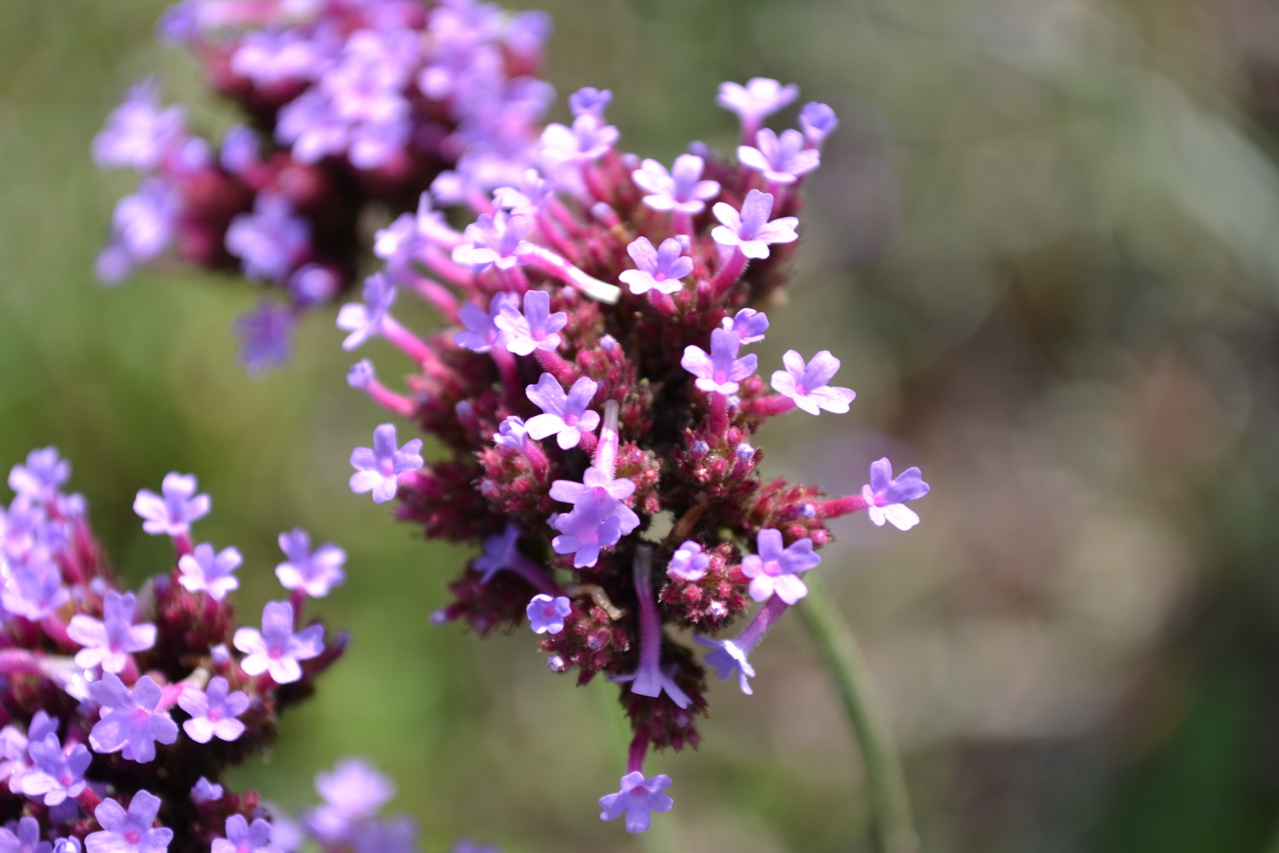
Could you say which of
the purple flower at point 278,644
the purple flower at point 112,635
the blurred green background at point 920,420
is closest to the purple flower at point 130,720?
the purple flower at point 112,635

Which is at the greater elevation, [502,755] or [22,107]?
[22,107]

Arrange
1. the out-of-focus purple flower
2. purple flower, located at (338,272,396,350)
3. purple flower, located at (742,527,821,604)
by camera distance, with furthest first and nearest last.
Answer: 1. the out-of-focus purple flower
2. purple flower, located at (338,272,396,350)
3. purple flower, located at (742,527,821,604)

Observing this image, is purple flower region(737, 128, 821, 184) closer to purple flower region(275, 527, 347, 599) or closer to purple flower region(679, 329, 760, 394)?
purple flower region(679, 329, 760, 394)

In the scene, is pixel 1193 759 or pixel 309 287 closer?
pixel 309 287

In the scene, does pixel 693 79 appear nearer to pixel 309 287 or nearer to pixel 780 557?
pixel 309 287

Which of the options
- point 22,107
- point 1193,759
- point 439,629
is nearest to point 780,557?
point 1193,759

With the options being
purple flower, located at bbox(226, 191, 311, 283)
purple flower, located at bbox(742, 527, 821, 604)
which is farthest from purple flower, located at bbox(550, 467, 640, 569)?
purple flower, located at bbox(226, 191, 311, 283)
